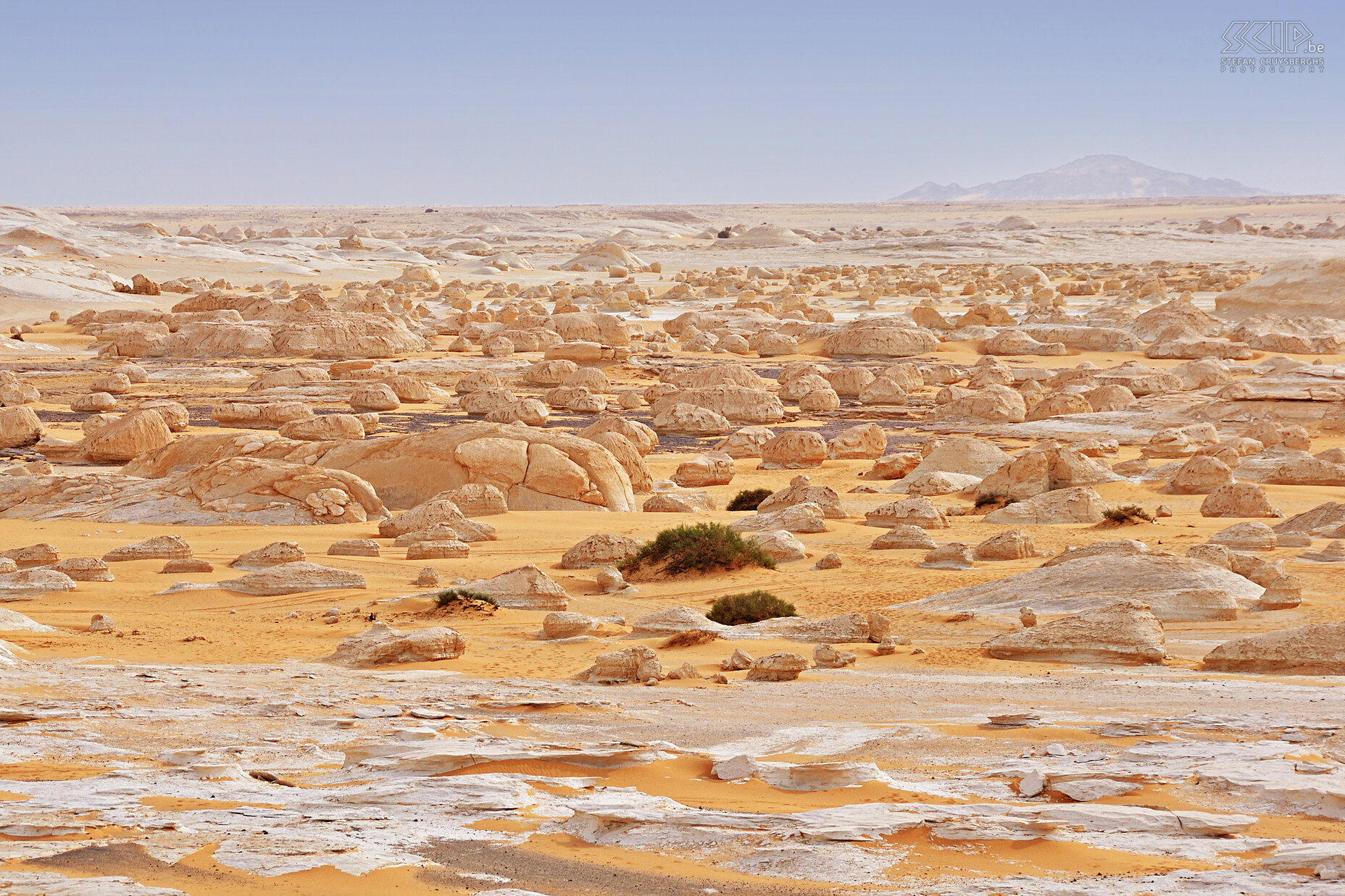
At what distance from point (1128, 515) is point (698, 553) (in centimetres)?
465

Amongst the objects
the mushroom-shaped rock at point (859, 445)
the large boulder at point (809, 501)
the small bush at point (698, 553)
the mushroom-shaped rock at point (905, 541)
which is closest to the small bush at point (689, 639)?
the small bush at point (698, 553)

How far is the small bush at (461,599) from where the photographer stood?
1044cm

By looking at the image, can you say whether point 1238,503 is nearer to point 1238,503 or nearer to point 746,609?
point 1238,503

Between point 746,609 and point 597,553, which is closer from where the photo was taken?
point 746,609

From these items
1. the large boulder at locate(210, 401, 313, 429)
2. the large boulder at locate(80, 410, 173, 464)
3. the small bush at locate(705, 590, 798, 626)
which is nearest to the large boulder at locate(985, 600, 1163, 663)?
the small bush at locate(705, 590, 798, 626)

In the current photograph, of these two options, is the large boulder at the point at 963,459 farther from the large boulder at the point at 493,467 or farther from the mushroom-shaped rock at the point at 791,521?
the large boulder at the point at 493,467

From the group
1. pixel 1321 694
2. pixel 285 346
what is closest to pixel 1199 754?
pixel 1321 694

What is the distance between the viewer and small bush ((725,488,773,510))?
628 inches

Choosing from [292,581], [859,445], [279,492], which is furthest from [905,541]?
[859,445]

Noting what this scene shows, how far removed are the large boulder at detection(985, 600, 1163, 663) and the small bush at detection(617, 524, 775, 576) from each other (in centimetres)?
346

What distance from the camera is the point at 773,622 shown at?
9820 mm

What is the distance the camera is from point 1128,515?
44.2ft

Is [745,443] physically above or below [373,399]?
below

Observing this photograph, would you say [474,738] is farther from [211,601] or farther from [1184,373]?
[1184,373]
